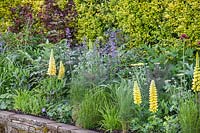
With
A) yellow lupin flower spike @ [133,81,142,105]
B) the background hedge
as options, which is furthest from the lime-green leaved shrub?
yellow lupin flower spike @ [133,81,142,105]

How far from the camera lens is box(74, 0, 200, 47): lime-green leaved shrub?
5938 millimetres

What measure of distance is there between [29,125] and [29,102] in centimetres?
38

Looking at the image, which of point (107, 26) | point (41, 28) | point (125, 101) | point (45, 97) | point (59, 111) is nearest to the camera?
point (125, 101)

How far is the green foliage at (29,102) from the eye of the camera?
17.6 feet

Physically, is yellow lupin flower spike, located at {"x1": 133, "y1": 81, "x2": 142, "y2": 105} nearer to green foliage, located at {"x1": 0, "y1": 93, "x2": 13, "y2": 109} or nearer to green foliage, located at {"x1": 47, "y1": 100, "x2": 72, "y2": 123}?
green foliage, located at {"x1": 47, "y1": 100, "x2": 72, "y2": 123}

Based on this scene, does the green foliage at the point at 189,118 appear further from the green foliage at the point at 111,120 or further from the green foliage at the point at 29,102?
the green foliage at the point at 29,102

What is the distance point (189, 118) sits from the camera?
A: 3980 mm

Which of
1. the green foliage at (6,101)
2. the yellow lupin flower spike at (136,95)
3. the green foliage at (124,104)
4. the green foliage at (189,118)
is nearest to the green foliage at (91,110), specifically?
the green foliage at (124,104)

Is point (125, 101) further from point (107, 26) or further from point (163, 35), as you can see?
point (107, 26)

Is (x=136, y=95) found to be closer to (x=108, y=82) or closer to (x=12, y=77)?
(x=108, y=82)

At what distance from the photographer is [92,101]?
477cm

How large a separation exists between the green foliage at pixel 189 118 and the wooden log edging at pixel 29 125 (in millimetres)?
996

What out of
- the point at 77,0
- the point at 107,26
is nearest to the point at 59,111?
the point at 107,26

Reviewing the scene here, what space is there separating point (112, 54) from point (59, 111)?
101 centimetres
